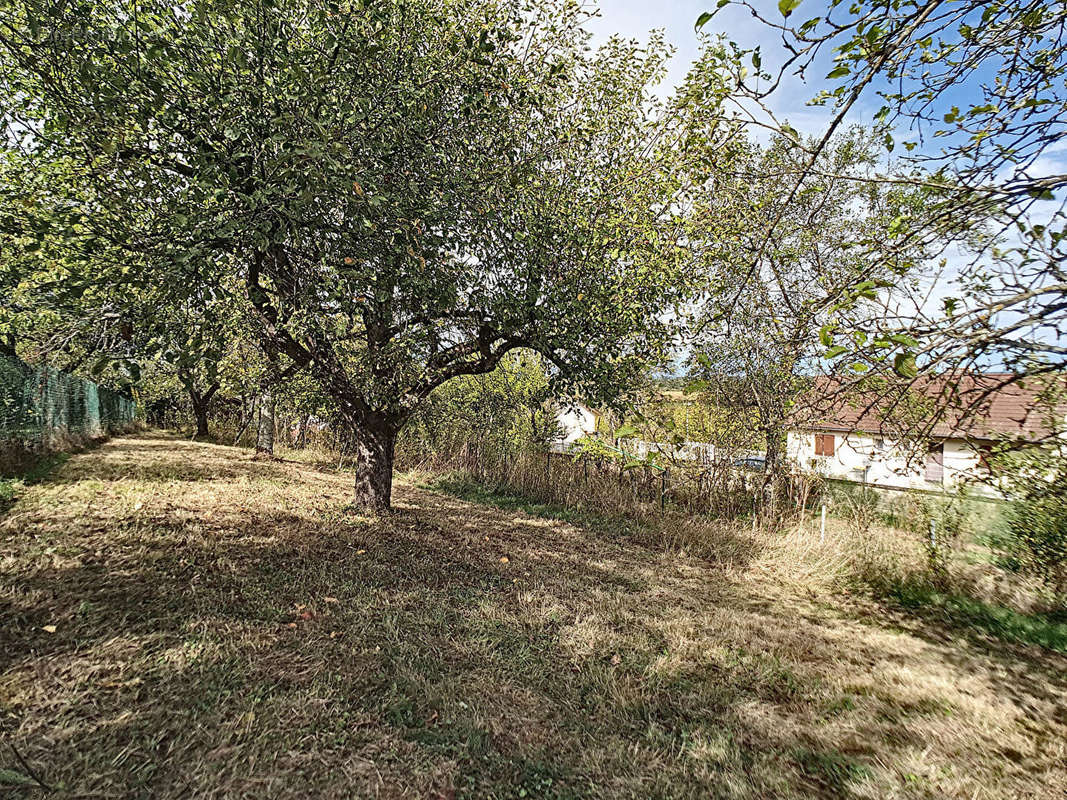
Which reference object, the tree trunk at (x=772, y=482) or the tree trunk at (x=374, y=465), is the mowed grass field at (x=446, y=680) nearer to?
the tree trunk at (x=374, y=465)

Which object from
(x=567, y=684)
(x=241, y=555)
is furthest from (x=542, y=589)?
(x=241, y=555)

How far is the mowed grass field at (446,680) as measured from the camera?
2633mm

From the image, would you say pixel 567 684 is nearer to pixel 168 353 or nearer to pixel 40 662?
pixel 40 662

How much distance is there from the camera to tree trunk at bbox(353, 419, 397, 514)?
7.88 m

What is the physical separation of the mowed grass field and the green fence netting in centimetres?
332

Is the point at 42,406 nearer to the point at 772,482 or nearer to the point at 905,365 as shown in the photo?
the point at 905,365

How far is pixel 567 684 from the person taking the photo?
Result: 3.71 metres

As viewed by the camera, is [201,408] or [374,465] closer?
[374,465]

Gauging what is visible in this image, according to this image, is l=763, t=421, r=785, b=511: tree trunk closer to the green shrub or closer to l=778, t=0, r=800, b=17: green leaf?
the green shrub

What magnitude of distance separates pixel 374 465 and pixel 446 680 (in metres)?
5.02

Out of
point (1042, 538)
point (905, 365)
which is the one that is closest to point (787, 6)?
point (905, 365)

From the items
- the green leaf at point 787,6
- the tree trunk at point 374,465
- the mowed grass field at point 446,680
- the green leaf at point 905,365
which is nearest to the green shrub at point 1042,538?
the mowed grass field at point 446,680

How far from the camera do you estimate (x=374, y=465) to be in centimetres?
803

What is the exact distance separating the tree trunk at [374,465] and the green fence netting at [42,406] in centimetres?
571
